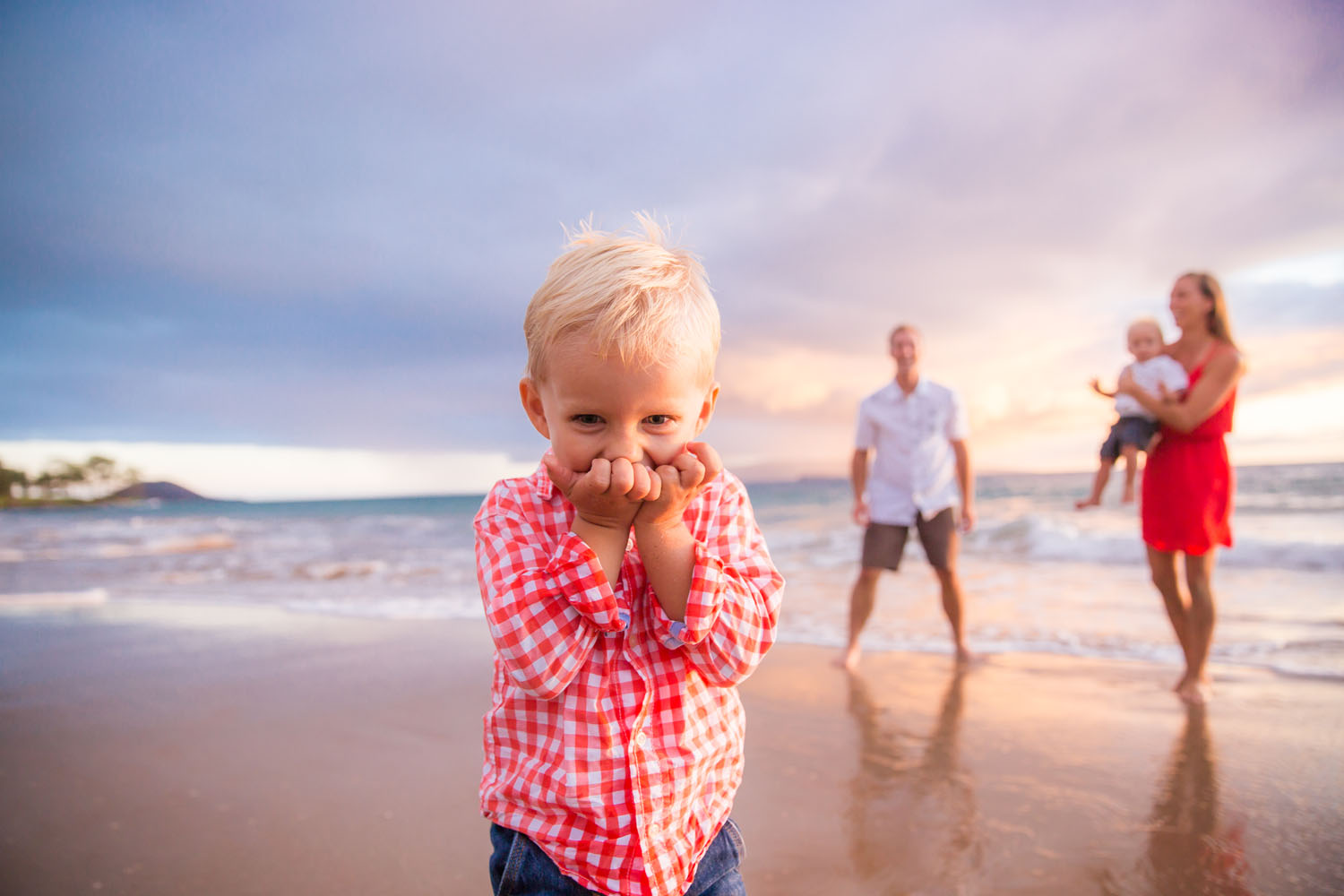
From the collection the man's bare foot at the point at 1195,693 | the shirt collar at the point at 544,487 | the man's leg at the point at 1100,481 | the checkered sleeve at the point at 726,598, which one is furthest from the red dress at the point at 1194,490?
the shirt collar at the point at 544,487

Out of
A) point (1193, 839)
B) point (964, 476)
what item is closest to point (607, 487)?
point (1193, 839)

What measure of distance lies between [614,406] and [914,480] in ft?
14.5

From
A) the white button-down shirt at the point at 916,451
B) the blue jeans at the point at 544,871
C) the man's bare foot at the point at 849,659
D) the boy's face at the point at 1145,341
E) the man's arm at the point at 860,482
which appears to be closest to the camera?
the blue jeans at the point at 544,871

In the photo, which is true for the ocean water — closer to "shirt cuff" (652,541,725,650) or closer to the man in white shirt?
the man in white shirt

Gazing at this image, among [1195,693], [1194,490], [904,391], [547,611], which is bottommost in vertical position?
[1195,693]

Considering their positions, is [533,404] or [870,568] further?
[870,568]

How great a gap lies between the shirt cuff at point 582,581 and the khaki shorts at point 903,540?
13.7 feet

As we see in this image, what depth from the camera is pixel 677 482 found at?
4.07 feet

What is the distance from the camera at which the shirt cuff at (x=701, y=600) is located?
1.27m

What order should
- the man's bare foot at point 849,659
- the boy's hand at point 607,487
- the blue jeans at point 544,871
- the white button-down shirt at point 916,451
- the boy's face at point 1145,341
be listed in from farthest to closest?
1. the white button-down shirt at point 916,451
2. the man's bare foot at point 849,659
3. the boy's face at point 1145,341
4. the blue jeans at point 544,871
5. the boy's hand at point 607,487

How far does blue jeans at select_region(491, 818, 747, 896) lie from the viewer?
1314mm

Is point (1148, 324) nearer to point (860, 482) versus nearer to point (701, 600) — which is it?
point (860, 482)

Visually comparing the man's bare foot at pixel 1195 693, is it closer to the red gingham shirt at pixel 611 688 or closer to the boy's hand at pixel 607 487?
the red gingham shirt at pixel 611 688

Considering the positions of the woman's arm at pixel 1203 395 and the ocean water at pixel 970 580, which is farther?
the ocean water at pixel 970 580
